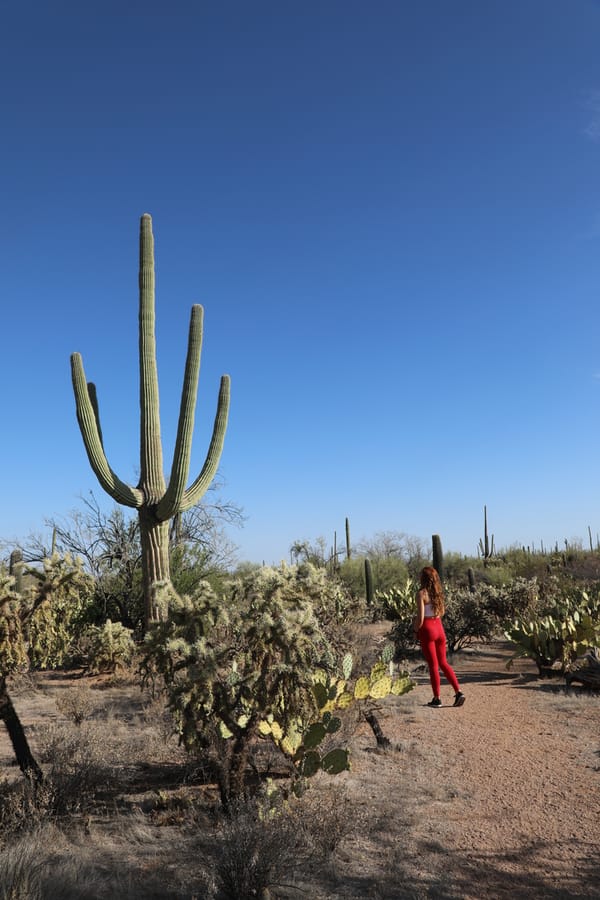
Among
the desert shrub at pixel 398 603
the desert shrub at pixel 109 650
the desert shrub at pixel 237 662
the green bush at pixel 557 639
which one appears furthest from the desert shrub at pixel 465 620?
the desert shrub at pixel 237 662

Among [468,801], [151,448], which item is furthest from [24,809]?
[151,448]

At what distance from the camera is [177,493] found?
462 inches

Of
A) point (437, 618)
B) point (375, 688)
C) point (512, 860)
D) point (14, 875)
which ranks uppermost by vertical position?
point (437, 618)

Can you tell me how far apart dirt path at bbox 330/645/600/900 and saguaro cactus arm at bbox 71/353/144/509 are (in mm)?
5916

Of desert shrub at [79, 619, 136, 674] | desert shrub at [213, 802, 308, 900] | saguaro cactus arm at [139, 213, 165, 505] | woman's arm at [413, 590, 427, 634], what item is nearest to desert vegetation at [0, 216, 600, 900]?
desert shrub at [213, 802, 308, 900]

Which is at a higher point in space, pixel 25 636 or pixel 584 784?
pixel 25 636

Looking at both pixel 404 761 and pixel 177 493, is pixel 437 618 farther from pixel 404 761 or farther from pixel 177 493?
pixel 177 493

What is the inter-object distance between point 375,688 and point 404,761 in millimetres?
736

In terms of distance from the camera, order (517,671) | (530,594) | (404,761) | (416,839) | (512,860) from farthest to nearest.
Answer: (530,594), (517,671), (404,761), (416,839), (512,860)

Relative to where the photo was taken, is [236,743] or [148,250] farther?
[148,250]

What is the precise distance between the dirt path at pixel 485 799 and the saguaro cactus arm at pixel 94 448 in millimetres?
5916

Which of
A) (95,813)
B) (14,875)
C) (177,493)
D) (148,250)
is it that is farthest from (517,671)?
(148,250)

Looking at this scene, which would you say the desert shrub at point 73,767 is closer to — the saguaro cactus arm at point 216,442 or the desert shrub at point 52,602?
the desert shrub at point 52,602

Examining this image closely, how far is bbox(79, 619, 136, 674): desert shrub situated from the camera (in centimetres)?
1141
